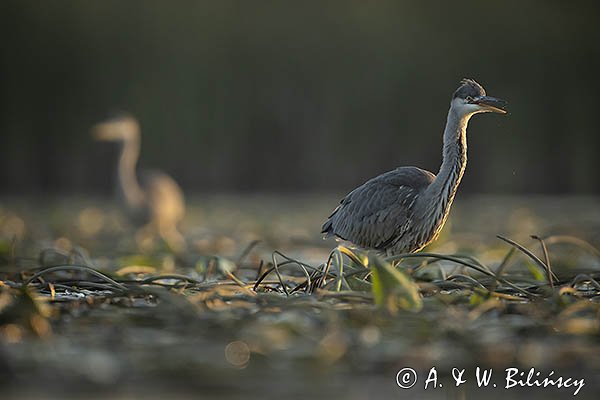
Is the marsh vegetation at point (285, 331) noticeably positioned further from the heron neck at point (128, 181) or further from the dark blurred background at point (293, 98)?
the dark blurred background at point (293, 98)

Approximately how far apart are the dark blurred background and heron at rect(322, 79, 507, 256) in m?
10.8

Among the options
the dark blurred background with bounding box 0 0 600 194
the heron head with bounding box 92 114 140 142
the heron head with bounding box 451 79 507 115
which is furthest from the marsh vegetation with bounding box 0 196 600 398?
the dark blurred background with bounding box 0 0 600 194

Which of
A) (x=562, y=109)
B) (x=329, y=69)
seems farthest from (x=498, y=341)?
(x=329, y=69)

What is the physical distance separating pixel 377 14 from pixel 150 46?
16.1 feet

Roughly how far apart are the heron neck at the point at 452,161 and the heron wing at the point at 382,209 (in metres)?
0.22

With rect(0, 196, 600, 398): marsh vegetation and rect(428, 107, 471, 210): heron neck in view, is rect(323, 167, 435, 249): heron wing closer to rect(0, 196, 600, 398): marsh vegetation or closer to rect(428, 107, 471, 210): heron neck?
rect(428, 107, 471, 210): heron neck

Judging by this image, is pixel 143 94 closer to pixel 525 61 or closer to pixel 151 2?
pixel 151 2

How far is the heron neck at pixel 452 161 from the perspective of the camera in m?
5.84

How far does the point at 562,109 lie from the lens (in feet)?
58.5

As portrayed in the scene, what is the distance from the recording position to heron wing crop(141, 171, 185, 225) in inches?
431

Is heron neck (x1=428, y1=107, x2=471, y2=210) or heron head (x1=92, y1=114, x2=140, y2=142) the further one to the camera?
heron head (x1=92, y1=114, x2=140, y2=142)

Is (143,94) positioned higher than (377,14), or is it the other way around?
(377,14)

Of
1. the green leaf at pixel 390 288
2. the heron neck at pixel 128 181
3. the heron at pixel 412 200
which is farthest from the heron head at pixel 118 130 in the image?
the green leaf at pixel 390 288

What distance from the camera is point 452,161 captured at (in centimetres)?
584
